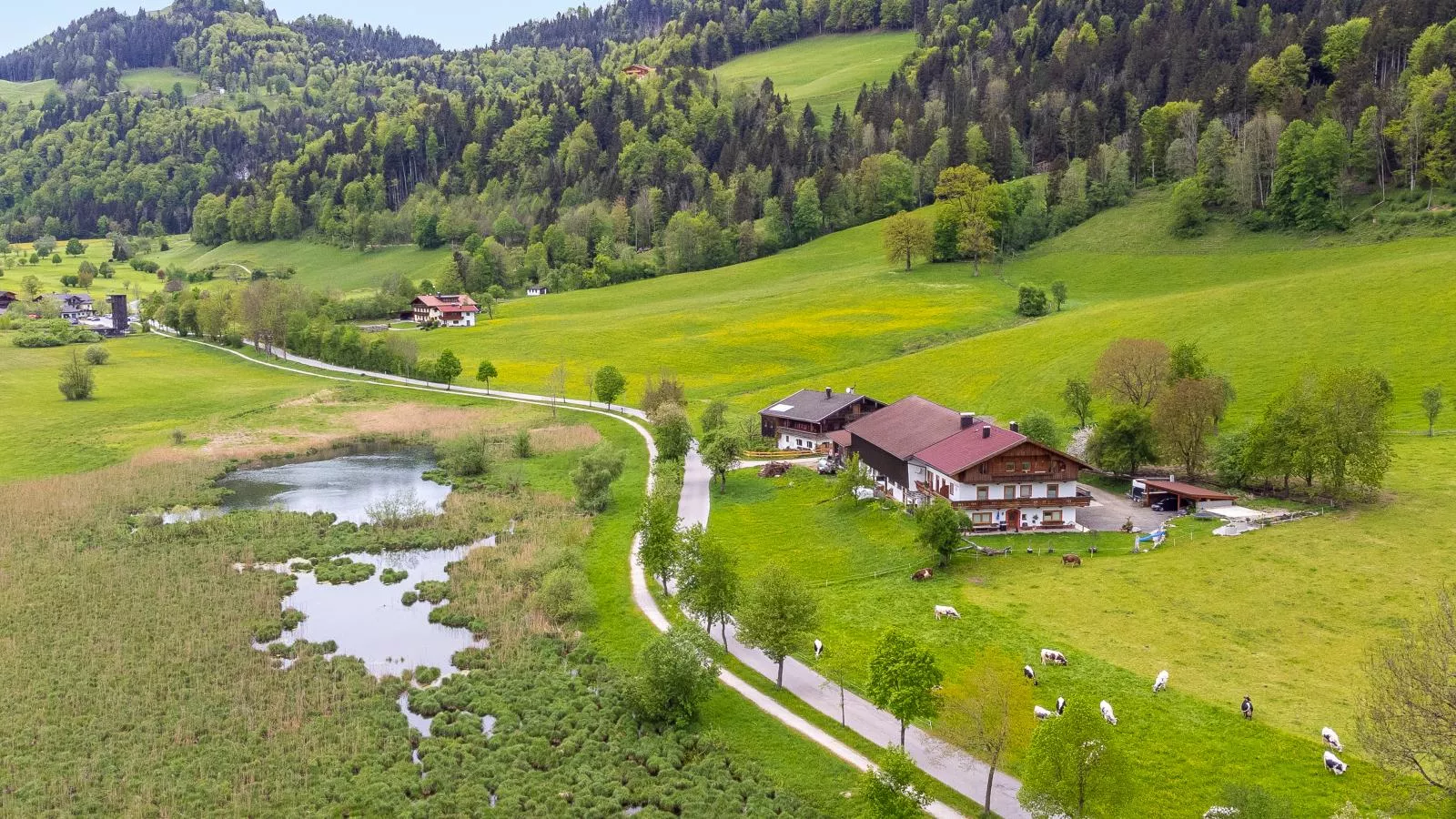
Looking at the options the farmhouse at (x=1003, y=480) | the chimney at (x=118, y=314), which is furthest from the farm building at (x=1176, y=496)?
the chimney at (x=118, y=314)

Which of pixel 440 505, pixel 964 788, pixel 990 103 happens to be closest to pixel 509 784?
pixel 964 788

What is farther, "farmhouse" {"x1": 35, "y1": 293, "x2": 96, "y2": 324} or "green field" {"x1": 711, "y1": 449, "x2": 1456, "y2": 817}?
"farmhouse" {"x1": 35, "y1": 293, "x2": 96, "y2": 324}

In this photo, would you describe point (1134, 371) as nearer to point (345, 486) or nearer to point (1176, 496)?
point (1176, 496)

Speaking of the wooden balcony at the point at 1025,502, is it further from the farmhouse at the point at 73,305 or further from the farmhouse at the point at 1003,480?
the farmhouse at the point at 73,305

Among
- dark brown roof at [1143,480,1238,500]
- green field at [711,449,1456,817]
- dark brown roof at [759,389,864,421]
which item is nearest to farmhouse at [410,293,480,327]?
dark brown roof at [759,389,864,421]

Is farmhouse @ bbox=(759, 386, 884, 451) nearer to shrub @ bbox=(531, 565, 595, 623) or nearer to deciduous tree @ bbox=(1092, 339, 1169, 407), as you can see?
deciduous tree @ bbox=(1092, 339, 1169, 407)

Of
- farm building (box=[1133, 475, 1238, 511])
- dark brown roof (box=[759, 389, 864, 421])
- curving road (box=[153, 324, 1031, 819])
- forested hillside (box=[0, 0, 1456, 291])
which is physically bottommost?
farm building (box=[1133, 475, 1238, 511])

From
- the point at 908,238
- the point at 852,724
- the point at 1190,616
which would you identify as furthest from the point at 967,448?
the point at 908,238
